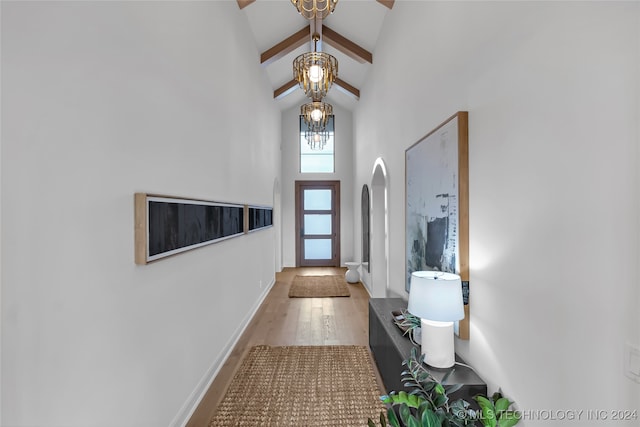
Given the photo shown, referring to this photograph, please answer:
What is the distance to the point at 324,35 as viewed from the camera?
4758mm

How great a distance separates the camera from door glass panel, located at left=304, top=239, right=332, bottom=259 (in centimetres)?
786

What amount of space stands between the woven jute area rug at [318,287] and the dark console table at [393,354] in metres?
Answer: 2.27

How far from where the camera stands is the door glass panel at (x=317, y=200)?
7875 mm

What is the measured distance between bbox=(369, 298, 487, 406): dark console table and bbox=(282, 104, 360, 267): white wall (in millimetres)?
4730

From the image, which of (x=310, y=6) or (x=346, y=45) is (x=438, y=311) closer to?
(x=310, y=6)

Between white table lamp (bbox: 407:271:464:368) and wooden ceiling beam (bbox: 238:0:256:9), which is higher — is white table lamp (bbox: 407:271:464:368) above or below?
below

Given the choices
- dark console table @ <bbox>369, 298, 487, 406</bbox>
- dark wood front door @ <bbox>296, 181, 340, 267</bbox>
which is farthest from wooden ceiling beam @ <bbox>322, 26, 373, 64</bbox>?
dark console table @ <bbox>369, 298, 487, 406</bbox>

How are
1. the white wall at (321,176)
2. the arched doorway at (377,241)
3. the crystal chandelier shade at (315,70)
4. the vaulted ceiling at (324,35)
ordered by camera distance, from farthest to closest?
the white wall at (321,176)
the arched doorway at (377,241)
the vaulted ceiling at (324,35)
the crystal chandelier shade at (315,70)

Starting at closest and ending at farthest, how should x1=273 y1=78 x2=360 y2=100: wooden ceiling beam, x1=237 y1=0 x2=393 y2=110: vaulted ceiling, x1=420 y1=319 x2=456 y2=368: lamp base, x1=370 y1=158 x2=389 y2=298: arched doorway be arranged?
x1=420 y1=319 x2=456 y2=368: lamp base, x1=237 y1=0 x2=393 y2=110: vaulted ceiling, x1=370 y1=158 x2=389 y2=298: arched doorway, x1=273 y1=78 x2=360 y2=100: wooden ceiling beam

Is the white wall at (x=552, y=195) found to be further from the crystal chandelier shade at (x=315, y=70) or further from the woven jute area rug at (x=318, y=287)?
the woven jute area rug at (x=318, y=287)

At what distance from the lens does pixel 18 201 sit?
95cm

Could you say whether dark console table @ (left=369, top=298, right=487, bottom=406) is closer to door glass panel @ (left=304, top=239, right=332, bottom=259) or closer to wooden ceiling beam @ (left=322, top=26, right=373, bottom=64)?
wooden ceiling beam @ (left=322, top=26, right=373, bottom=64)

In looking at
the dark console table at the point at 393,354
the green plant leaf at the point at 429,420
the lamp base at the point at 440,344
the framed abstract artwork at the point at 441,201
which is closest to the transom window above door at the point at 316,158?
the framed abstract artwork at the point at 441,201

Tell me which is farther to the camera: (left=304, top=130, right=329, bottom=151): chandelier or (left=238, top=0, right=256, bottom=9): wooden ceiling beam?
(left=304, top=130, right=329, bottom=151): chandelier
